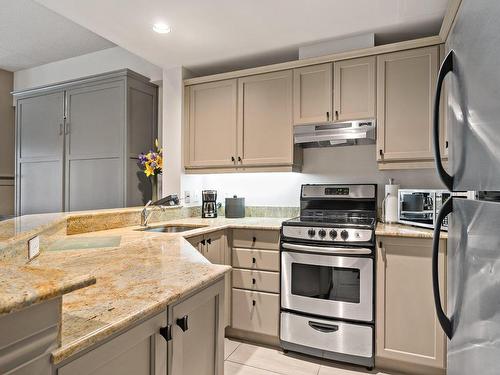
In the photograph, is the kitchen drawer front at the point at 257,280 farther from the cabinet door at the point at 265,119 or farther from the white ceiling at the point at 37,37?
the white ceiling at the point at 37,37

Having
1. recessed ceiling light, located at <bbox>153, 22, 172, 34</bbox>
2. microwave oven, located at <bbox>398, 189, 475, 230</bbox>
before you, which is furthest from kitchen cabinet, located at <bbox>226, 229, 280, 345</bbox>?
recessed ceiling light, located at <bbox>153, 22, 172, 34</bbox>

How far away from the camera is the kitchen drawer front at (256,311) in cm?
252

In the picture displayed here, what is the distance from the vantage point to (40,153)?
3811 millimetres

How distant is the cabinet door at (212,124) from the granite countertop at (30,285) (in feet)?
8.26

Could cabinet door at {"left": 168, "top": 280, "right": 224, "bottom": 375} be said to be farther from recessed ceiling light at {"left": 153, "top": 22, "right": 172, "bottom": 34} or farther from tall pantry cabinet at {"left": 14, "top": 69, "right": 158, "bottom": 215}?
tall pantry cabinet at {"left": 14, "top": 69, "right": 158, "bottom": 215}

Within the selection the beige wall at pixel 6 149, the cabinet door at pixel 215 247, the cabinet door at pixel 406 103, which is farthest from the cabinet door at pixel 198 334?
the beige wall at pixel 6 149

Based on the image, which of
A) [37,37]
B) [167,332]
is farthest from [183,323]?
[37,37]

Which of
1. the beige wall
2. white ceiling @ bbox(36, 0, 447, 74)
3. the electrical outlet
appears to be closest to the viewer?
the electrical outlet

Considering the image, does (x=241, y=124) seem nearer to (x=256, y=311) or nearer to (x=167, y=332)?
(x=256, y=311)

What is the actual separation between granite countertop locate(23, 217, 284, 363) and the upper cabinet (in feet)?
4.38

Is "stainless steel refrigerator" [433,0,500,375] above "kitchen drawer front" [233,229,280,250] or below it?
above

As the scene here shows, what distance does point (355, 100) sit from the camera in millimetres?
2631

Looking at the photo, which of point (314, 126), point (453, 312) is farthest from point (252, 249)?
point (453, 312)

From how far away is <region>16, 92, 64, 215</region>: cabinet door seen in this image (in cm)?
368
